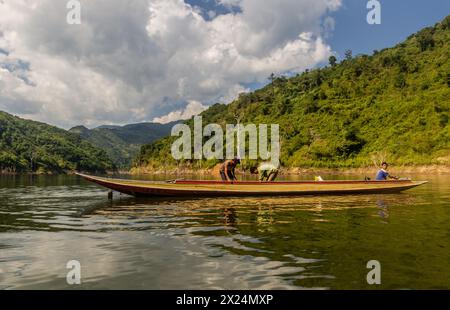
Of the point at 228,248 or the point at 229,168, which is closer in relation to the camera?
the point at 228,248

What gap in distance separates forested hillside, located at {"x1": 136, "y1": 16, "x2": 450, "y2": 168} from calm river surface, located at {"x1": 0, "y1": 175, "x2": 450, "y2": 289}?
70665 millimetres

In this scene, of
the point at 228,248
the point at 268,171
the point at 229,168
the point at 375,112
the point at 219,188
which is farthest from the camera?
the point at 375,112

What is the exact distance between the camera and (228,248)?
444 inches

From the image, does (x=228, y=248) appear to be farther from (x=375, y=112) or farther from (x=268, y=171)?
(x=375, y=112)

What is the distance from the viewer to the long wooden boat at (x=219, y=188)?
26688 mm

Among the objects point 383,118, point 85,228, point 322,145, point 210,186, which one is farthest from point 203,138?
point 85,228

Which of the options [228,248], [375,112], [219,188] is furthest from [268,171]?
[375,112]

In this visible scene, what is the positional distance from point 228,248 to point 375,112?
113m

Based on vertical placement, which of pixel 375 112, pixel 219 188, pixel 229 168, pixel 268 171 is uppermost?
pixel 375 112

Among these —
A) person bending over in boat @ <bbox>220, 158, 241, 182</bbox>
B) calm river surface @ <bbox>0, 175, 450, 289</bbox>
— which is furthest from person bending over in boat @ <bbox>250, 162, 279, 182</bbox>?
calm river surface @ <bbox>0, 175, 450, 289</bbox>

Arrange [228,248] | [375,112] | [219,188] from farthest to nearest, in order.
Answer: [375,112] → [219,188] → [228,248]

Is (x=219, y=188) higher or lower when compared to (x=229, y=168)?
lower

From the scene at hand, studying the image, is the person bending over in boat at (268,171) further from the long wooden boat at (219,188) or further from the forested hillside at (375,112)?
the forested hillside at (375,112)
